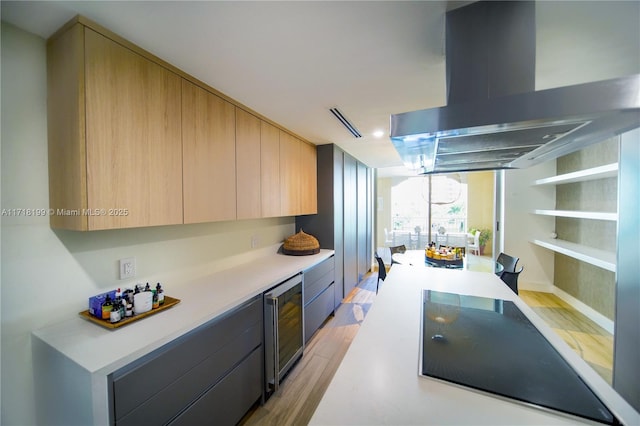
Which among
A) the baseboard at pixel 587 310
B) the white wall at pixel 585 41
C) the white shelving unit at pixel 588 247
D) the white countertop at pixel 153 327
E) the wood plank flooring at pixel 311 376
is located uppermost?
the white wall at pixel 585 41

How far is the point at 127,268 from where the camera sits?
1.43 metres

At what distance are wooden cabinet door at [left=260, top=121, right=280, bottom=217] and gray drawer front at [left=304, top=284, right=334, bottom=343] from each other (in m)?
1.06

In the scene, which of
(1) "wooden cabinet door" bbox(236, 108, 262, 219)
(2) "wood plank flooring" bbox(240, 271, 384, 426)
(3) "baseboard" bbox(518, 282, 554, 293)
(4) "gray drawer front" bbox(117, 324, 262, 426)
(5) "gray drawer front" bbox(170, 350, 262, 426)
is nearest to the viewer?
(4) "gray drawer front" bbox(117, 324, 262, 426)

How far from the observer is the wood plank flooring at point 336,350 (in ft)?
5.58

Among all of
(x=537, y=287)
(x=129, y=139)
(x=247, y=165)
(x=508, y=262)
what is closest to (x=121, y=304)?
(x=129, y=139)

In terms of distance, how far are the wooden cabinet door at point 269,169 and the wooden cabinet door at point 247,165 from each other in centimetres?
6

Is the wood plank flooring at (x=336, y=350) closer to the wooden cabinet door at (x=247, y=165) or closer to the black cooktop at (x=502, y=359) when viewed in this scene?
the black cooktop at (x=502, y=359)

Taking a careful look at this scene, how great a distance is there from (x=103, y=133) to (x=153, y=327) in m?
0.94

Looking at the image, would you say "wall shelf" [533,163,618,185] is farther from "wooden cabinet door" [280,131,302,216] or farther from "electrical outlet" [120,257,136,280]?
"electrical outlet" [120,257,136,280]

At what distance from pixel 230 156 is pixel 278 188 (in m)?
0.68

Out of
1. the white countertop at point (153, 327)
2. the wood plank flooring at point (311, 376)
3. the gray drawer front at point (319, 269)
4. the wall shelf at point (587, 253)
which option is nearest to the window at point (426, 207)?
the wall shelf at point (587, 253)

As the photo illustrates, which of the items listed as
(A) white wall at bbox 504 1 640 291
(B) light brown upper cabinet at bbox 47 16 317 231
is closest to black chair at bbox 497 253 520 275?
(A) white wall at bbox 504 1 640 291

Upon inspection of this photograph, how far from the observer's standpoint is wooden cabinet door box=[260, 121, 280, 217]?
2195mm

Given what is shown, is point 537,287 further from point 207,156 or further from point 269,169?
point 207,156
